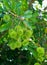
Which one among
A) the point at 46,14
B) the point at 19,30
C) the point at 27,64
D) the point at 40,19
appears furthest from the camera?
the point at 27,64

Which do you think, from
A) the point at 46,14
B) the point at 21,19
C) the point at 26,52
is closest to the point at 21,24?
the point at 21,19

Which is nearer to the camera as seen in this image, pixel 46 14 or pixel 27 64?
pixel 46 14

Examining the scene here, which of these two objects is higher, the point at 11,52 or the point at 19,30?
the point at 19,30

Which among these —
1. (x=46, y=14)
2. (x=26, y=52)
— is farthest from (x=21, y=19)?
(x=26, y=52)

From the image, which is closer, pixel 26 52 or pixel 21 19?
pixel 21 19

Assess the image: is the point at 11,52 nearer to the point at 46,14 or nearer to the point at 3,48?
the point at 3,48

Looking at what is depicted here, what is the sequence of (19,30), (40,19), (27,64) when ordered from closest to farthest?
(19,30), (40,19), (27,64)

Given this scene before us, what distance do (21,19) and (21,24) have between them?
0.07ft

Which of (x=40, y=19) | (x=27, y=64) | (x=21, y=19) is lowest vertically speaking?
(x=27, y=64)

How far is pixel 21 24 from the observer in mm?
824

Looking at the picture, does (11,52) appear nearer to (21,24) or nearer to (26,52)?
(26,52)

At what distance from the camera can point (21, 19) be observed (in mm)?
818

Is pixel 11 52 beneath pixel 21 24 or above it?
beneath

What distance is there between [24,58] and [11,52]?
9 cm
